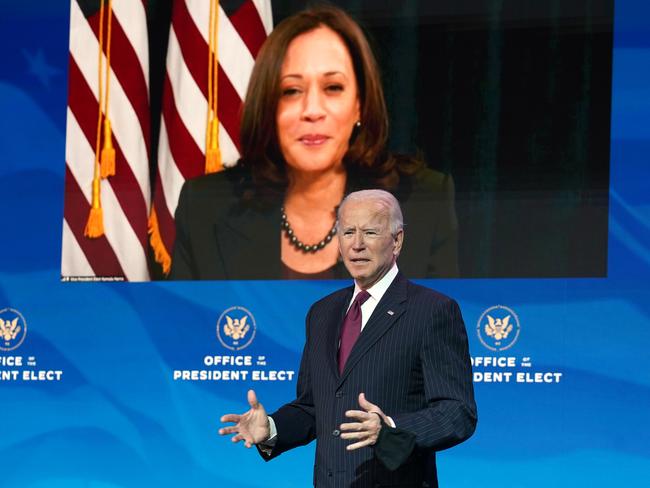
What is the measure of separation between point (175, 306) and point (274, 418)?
2.29m

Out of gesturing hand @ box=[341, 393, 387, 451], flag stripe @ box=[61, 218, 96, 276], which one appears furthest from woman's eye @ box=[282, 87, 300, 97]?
gesturing hand @ box=[341, 393, 387, 451]

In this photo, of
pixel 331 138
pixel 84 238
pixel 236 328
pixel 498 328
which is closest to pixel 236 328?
pixel 236 328

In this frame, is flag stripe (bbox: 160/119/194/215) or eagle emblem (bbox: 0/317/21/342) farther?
eagle emblem (bbox: 0/317/21/342)

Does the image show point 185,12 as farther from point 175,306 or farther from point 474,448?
point 474,448

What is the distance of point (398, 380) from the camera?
8.11 feet

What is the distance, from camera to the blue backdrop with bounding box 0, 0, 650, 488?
171 inches

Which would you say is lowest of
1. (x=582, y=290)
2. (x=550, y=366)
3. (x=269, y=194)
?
(x=550, y=366)

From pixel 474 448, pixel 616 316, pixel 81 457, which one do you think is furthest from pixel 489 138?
pixel 81 457

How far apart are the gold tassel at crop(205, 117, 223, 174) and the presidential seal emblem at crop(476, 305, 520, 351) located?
4.61 ft

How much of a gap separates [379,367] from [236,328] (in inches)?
91.7

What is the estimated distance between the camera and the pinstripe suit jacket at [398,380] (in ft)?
7.93

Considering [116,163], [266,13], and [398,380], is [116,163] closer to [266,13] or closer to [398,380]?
[266,13]

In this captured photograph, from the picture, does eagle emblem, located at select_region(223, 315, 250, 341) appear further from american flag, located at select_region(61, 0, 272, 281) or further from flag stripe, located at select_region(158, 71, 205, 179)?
flag stripe, located at select_region(158, 71, 205, 179)

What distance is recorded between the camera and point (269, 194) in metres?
4.73
